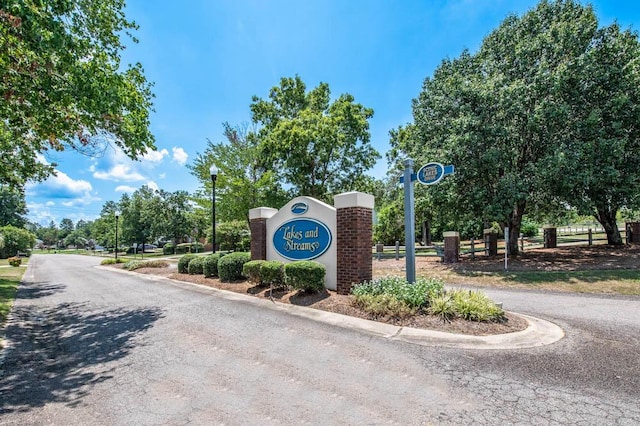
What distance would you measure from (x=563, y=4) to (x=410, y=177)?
575 inches

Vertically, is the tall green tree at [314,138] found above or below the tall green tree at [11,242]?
above

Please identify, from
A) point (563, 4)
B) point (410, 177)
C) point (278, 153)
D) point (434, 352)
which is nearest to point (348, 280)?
point (410, 177)

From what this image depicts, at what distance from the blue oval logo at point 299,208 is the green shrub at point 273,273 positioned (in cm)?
167

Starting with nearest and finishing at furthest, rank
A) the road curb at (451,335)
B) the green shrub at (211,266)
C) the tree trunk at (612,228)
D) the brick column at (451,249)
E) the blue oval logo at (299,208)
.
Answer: the road curb at (451,335), the blue oval logo at (299,208), the green shrub at (211,266), the brick column at (451,249), the tree trunk at (612,228)

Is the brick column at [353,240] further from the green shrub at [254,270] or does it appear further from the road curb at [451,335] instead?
the green shrub at [254,270]

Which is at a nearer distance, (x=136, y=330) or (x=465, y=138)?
(x=136, y=330)

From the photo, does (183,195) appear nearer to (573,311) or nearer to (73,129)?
(73,129)

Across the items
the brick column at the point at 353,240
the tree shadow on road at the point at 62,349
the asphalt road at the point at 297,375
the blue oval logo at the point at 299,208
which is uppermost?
the blue oval logo at the point at 299,208

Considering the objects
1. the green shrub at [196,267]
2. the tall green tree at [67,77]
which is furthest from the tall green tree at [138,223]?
the tall green tree at [67,77]

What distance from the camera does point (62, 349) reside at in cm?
552

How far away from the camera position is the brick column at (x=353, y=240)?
26.5 ft

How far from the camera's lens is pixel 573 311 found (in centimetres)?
713

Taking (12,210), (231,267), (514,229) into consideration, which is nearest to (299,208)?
(231,267)

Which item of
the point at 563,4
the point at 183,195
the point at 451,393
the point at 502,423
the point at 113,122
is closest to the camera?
the point at 502,423
